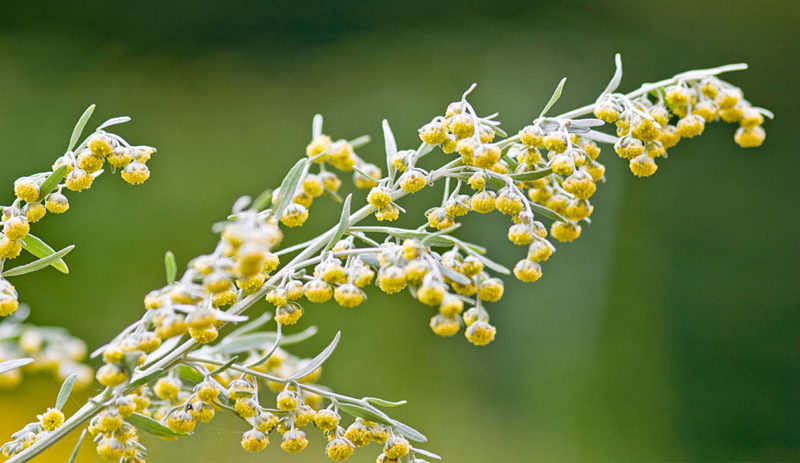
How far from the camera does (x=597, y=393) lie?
96.3 inches

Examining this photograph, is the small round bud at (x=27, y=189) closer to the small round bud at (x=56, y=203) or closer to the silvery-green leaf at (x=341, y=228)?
the small round bud at (x=56, y=203)

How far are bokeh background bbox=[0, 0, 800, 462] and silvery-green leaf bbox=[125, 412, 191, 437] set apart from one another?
166cm

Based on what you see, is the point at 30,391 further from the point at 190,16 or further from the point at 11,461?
the point at 190,16

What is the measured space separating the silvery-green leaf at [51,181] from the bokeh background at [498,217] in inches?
66.7

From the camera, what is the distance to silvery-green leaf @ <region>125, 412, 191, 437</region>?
54cm

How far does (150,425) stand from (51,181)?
8.5 inches

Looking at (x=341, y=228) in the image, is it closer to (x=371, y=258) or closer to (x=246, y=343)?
(x=371, y=258)

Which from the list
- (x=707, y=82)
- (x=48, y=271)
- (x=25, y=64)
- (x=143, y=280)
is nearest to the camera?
(x=707, y=82)

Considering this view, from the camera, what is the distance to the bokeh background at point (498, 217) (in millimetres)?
2346

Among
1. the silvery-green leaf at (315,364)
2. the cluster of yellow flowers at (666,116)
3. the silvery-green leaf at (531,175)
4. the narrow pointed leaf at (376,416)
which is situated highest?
the cluster of yellow flowers at (666,116)

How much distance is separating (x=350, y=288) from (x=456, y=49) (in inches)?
96.7

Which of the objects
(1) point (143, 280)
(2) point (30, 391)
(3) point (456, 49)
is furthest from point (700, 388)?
(2) point (30, 391)

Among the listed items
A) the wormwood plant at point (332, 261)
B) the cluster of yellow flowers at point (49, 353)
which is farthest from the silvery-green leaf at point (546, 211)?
the cluster of yellow flowers at point (49, 353)

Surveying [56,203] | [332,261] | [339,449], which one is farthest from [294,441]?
[56,203]
